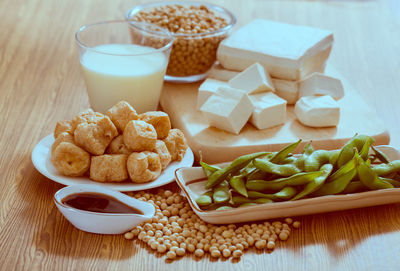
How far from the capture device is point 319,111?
8.12ft

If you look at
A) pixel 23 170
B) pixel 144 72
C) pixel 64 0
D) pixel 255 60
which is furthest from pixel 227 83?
pixel 64 0

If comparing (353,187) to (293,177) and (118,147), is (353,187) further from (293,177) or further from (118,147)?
(118,147)

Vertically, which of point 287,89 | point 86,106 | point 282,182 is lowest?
point 86,106

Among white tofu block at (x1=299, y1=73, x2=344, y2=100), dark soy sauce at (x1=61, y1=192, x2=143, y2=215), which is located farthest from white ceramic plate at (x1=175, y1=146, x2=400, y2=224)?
white tofu block at (x1=299, y1=73, x2=344, y2=100)

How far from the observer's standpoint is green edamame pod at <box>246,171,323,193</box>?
191cm

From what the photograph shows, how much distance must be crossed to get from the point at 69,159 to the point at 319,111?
44.1 inches

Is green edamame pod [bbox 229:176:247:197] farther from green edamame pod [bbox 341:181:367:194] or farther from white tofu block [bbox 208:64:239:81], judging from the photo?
white tofu block [bbox 208:64:239:81]

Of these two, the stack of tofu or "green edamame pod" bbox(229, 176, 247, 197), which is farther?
the stack of tofu

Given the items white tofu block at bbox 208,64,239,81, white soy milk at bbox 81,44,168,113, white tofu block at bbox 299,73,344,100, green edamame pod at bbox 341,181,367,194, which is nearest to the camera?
green edamame pod at bbox 341,181,367,194

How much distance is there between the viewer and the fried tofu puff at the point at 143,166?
1989 millimetres

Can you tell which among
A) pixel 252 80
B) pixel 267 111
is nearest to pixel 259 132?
pixel 267 111

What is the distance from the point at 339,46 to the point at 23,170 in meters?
2.23

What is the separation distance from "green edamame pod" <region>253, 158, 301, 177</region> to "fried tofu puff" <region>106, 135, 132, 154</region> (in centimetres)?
48

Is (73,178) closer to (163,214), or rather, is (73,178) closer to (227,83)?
(163,214)
